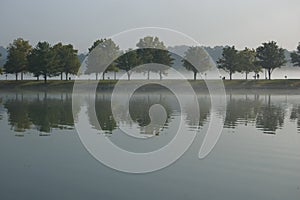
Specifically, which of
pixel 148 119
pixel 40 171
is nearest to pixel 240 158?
pixel 40 171

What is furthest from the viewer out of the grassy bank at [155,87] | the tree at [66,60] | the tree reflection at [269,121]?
the tree at [66,60]

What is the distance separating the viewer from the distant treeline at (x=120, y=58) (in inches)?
3770

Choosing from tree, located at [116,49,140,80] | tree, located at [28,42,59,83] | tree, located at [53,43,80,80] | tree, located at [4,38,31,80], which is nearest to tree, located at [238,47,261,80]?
tree, located at [116,49,140,80]

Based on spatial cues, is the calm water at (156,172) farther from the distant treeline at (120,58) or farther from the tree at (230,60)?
the tree at (230,60)

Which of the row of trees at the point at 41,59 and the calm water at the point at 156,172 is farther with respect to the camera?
the row of trees at the point at 41,59

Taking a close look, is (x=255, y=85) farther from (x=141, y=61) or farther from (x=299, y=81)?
(x=141, y=61)

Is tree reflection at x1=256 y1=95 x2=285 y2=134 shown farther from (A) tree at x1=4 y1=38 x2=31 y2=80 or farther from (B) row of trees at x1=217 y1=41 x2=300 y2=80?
(A) tree at x1=4 y1=38 x2=31 y2=80

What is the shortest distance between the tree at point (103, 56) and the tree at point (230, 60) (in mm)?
27878

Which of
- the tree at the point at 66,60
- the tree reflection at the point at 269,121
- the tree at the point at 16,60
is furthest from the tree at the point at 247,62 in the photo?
the tree reflection at the point at 269,121

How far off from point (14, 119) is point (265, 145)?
63.8 ft

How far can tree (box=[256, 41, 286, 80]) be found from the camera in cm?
10147

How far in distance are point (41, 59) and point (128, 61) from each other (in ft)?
68.5

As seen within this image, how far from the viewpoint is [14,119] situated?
30.9m

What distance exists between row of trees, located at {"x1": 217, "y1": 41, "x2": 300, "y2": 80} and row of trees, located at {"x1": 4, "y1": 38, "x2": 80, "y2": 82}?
1526 inches
